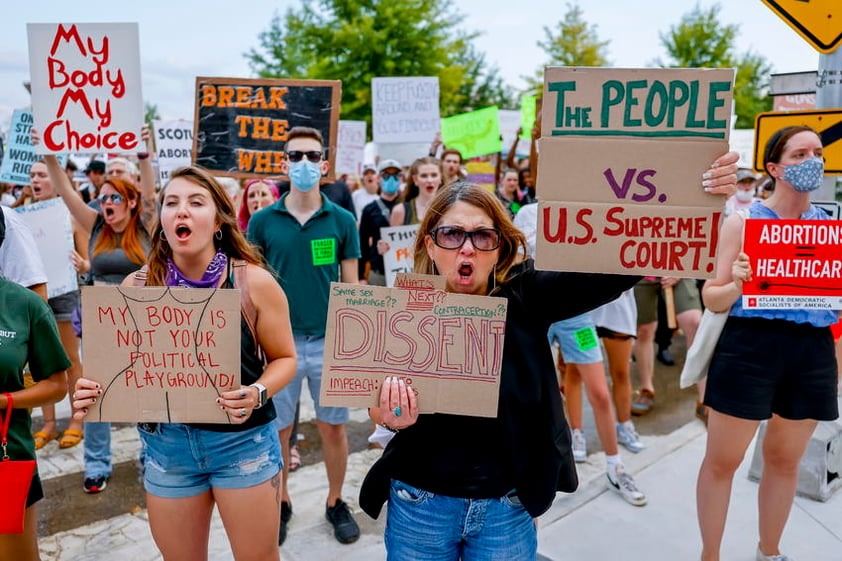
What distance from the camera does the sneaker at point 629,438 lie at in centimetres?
468

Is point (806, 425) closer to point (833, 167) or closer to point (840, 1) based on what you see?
point (833, 167)

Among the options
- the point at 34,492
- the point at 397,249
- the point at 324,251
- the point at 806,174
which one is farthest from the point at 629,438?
the point at 34,492

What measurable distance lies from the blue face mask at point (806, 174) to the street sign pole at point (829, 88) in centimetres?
70

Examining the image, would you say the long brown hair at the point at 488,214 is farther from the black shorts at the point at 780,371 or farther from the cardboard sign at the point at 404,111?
the cardboard sign at the point at 404,111

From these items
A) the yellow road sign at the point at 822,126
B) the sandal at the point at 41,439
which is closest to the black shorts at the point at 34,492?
the sandal at the point at 41,439

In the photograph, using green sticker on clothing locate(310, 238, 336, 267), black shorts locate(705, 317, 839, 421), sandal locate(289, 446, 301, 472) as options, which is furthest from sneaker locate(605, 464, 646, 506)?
green sticker on clothing locate(310, 238, 336, 267)

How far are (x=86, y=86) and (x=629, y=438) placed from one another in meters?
4.29

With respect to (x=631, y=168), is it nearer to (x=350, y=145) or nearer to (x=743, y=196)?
(x=743, y=196)

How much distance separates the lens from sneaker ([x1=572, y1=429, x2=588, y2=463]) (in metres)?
4.49

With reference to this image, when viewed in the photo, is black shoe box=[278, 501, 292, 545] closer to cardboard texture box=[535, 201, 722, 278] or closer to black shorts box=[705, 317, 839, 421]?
black shorts box=[705, 317, 839, 421]

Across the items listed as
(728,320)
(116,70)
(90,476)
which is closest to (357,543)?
(90,476)

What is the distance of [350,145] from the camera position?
9.77 metres

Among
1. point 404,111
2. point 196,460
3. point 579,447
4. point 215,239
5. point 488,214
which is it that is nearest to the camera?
point 488,214

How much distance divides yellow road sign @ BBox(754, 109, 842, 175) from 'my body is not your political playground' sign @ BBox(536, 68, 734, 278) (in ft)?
5.71
